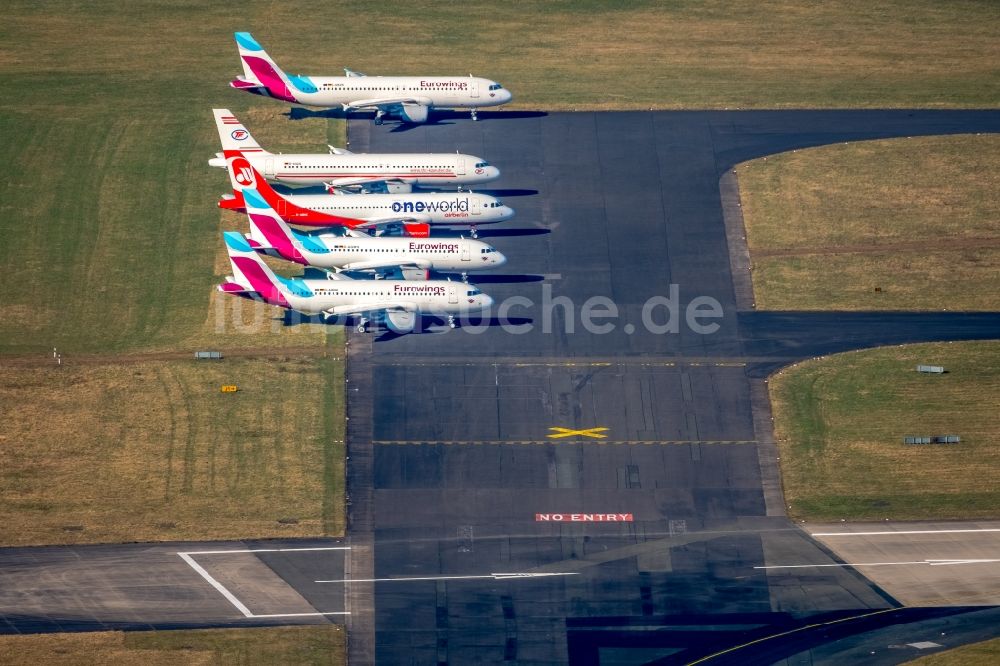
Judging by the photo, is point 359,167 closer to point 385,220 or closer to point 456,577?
point 385,220

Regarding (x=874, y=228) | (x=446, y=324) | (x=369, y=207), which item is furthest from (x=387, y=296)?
(x=874, y=228)

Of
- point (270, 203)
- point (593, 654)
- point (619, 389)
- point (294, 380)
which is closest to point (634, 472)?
point (619, 389)

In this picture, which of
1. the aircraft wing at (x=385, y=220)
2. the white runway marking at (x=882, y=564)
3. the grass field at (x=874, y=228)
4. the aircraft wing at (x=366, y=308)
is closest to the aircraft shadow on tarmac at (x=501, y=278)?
the aircraft wing at (x=385, y=220)

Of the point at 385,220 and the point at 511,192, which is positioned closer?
the point at 385,220

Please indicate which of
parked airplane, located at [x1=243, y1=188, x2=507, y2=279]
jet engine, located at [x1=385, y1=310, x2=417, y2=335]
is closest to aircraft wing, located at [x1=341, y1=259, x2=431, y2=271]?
parked airplane, located at [x1=243, y1=188, x2=507, y2=279]

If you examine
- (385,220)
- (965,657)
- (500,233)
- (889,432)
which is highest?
(385,220)

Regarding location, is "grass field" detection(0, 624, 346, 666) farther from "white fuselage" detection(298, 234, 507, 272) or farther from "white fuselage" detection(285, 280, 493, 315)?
"white fuselage" detection(298, 234, 507, 272)
